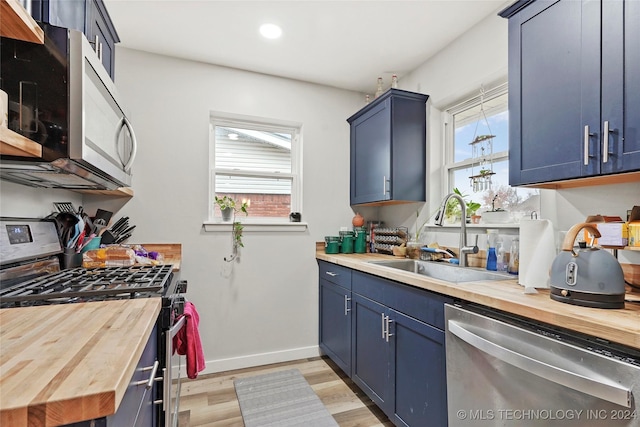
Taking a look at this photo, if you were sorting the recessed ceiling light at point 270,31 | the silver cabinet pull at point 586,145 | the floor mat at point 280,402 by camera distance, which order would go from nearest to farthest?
the silver cabinet pull at point 586,145, the floor mat at point 280,402, the recessed ceiling light at point 270,31

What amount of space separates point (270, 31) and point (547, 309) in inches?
89.0

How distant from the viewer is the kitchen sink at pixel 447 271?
1.76 metres

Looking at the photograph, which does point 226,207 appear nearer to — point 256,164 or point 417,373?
point 256,164

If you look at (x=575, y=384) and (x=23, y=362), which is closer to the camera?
(x=23, y=362)

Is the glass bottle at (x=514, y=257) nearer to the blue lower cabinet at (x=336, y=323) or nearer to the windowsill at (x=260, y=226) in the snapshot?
the blue lower cabinet at (x=336, y=323)

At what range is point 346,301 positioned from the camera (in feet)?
7.72

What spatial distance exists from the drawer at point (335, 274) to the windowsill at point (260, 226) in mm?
394

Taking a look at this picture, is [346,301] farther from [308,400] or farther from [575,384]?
[575,384]

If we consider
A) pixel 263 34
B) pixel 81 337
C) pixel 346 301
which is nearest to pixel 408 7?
pixel 263 34

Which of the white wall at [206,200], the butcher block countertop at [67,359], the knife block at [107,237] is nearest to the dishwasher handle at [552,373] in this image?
the butcher block countertop at [67,359]

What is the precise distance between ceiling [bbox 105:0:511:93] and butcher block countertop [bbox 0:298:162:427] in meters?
1.89

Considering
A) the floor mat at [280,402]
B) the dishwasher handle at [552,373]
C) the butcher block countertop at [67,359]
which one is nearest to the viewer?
the butcher block countertop at [67,359]

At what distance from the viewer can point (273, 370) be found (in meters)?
2.63

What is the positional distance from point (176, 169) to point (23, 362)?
215 centimetres
